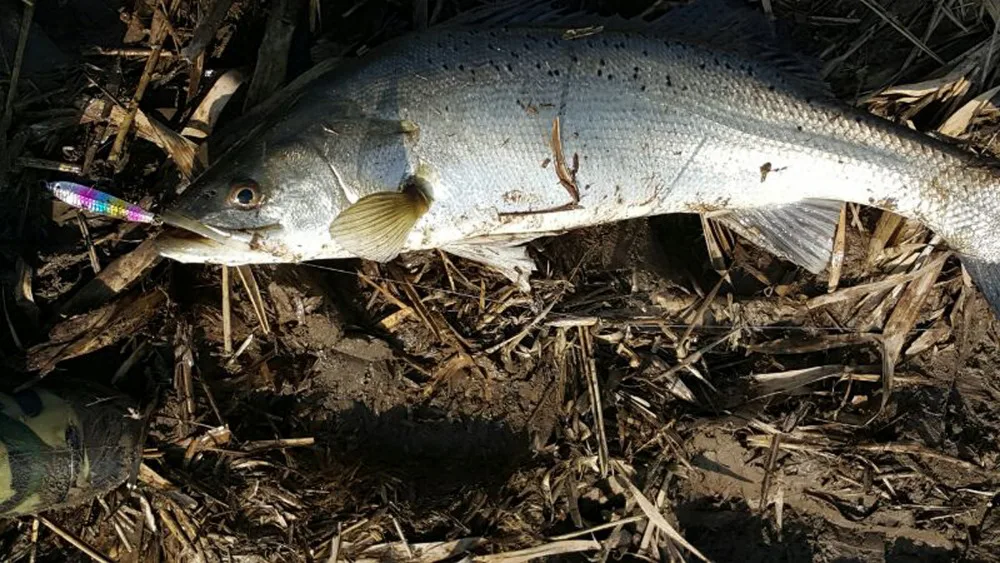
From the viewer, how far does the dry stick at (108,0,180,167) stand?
3.48 m

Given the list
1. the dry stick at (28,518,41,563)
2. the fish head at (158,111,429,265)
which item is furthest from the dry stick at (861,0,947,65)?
the dry stick at (28,518,41,563)

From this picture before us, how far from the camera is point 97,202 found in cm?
340

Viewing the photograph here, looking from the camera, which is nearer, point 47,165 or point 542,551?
point 47,165

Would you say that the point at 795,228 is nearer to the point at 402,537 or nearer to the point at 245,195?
Result: the point at 402,537

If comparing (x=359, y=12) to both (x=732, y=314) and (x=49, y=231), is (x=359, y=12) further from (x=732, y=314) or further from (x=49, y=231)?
(x=732, y=314)

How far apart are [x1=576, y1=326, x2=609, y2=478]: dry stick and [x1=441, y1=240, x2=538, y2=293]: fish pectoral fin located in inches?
19.0

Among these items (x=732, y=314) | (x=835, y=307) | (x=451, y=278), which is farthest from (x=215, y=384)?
(x=835, y=307)

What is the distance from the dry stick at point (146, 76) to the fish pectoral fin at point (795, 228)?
2.65m

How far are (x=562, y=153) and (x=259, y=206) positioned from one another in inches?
47.1

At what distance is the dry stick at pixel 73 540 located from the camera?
3504mm

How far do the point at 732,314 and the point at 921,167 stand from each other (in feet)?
3.39

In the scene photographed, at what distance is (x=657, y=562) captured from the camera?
370 cm

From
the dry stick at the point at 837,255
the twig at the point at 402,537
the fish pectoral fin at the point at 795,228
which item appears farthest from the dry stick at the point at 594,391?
the dry stick at the point at 837,255

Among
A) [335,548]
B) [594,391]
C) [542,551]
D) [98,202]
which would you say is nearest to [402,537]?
[335,548]
